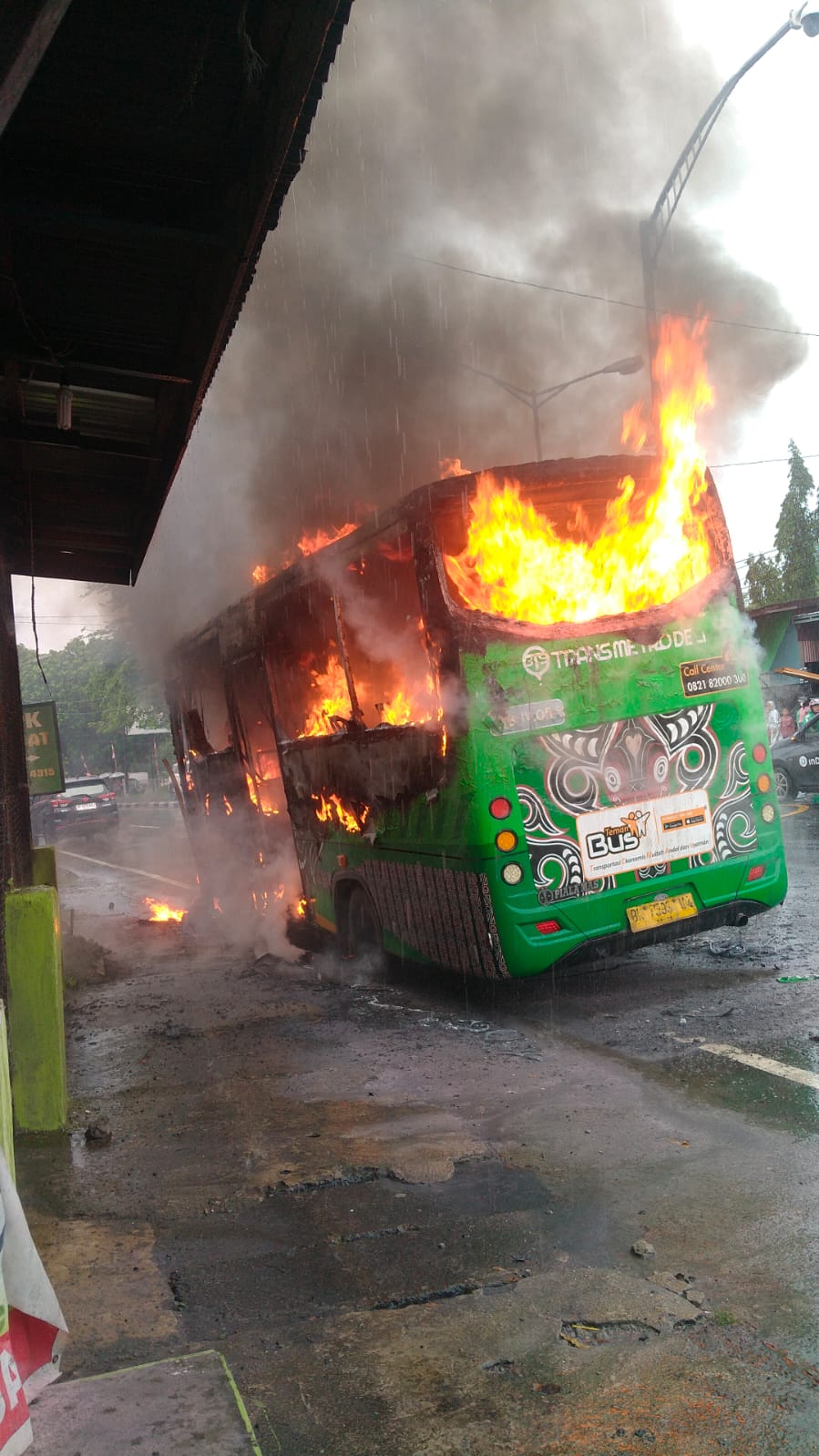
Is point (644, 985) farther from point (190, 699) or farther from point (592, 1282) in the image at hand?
point (190, 699)

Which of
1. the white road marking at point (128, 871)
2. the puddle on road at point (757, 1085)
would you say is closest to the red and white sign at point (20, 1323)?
the puddle on road at point (757, 1085)

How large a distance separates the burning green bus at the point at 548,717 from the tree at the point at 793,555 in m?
44.7

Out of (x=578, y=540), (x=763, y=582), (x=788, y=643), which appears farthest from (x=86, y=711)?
(x=578, y=540)

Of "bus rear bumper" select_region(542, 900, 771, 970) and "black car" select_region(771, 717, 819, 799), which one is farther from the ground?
"black car" select_region(771, 717, 819, 799)

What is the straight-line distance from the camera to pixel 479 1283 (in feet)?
11.1

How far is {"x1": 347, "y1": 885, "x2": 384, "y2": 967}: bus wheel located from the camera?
795 centimetres

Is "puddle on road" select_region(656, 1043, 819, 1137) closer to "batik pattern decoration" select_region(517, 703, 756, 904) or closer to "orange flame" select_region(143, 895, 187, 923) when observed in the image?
"batik pattern decoration" select_region(517, 703, 756, 904)

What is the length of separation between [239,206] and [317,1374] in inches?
146

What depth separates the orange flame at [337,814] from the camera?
7797 mm

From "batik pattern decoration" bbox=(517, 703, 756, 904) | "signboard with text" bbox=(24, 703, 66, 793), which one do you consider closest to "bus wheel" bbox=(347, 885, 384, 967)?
"batik pattern decoration" bbox=(517, 703, 756, 904)

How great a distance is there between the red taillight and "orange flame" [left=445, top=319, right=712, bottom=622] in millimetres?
1116

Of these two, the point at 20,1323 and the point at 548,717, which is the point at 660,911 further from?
the point at 20,1323

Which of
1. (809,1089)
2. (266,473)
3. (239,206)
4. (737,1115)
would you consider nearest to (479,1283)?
(737,1115)

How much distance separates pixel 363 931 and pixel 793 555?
5069 centimetres
